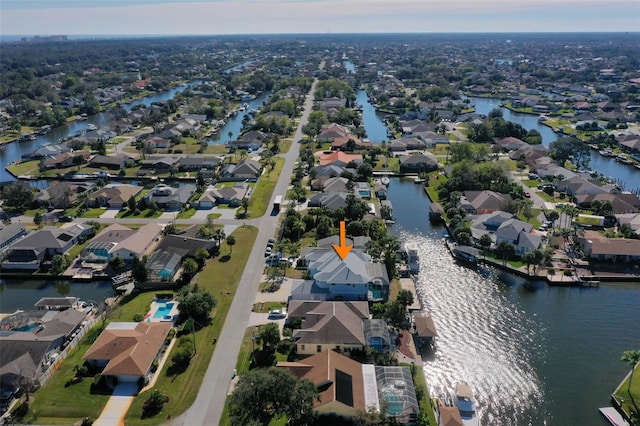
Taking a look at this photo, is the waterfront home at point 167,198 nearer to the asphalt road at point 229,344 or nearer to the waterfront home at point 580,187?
the asphalt road at point 229,344

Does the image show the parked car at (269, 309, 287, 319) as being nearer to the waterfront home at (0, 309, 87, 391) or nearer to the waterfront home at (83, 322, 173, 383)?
the waterfront home at (83, 322, 173, 383)

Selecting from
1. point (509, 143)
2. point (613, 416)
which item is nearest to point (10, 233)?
point (613, 416)

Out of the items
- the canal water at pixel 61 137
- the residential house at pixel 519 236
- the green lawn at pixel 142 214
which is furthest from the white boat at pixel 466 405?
the canal water at pixel 61 137

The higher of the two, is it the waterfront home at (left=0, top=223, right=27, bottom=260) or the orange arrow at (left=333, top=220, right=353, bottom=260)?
the orange arrow at (left=333, top=220, right=353, bottom=260)

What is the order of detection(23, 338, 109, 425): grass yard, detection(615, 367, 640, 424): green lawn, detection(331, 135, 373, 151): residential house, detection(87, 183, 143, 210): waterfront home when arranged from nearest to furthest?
1. detection(23, 338, 109, 425): grass yard
2. detection(615, 367, 640, 424): green lawn
3. detection(87, 183, 143, 210): waterfront home
4. detection(331, 135, 373, 151): residential house

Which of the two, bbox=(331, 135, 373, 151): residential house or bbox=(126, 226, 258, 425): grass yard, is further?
bbox=(331, 135, 373, 151): residential house

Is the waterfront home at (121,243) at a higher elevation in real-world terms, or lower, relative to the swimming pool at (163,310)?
higher

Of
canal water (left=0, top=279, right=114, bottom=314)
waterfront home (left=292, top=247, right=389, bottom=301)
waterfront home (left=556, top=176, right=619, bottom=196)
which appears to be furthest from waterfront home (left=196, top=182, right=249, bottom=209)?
waterfront home (left=556, top=176, right=619, bottom=196)
